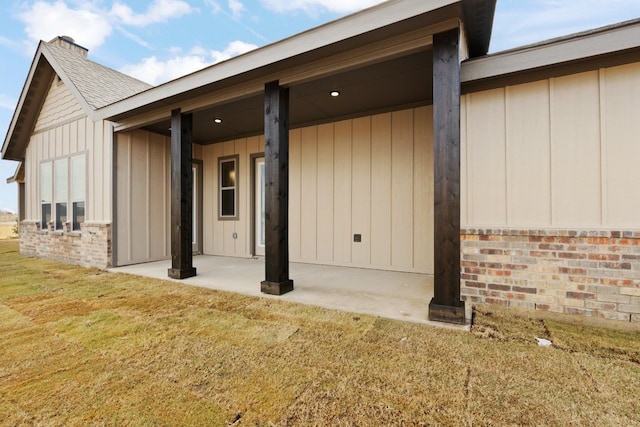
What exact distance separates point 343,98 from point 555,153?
292cm

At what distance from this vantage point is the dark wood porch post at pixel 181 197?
4700mm

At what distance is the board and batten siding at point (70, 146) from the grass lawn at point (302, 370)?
10.7 feet

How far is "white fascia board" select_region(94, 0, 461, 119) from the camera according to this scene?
267 centimetres

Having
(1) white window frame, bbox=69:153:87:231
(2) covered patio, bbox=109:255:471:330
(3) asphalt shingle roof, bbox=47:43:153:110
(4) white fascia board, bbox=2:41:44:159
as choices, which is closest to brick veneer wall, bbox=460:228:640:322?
(2) covered patio, bbox=109:255:471:330

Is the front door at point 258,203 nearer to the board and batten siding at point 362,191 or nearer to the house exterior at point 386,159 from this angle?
the house exterior at point 386,159

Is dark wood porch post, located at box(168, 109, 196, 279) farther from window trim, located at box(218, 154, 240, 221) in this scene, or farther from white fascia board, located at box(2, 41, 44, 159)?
white fascia board, located at box(2, 41, 44, 159)

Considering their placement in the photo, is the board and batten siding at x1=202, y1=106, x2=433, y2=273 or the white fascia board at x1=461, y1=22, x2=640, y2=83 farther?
the board and batten siding at x1=202, y1=106, x2=433, y2=273

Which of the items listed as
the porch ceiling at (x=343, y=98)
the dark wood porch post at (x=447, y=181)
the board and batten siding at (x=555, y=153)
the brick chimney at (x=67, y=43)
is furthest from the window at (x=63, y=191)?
the board and batten siding at (x=555, y=153)

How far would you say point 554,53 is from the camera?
271 cm

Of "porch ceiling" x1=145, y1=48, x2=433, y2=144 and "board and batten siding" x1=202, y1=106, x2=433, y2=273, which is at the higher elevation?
"porch ceiling" x1=145, y1=48, x2=433, y2=144

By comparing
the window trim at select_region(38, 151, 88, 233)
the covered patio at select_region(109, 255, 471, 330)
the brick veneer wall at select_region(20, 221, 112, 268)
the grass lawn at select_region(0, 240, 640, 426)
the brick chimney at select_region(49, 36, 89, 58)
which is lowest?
the grass lawn at select_region(0, 240, 640, 426)

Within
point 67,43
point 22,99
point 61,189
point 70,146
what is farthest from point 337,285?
point 67,43

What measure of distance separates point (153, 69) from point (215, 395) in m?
40.7

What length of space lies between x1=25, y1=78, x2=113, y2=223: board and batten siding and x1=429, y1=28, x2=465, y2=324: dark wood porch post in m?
5.81
